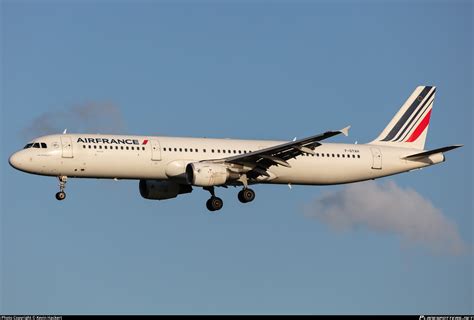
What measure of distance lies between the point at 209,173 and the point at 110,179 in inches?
249

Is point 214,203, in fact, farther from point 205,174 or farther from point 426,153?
point 426,153

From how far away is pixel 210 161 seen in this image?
7638 cm

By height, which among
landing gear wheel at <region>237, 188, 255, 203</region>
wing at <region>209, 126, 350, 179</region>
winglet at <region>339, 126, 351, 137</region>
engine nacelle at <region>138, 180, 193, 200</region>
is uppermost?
engine nacelle at <region>138, 180, 193, 200</region>

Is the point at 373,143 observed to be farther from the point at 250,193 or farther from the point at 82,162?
the point at 82,162

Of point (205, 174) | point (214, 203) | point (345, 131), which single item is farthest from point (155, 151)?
point (345, 131)

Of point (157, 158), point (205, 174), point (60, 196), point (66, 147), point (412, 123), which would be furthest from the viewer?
point (412, 123)

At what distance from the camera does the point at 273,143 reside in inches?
3182

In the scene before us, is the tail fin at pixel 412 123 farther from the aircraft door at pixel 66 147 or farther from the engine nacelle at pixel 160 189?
the aircraft door at pixel 66 147

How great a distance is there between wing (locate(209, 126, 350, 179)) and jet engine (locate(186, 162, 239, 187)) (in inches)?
43.5

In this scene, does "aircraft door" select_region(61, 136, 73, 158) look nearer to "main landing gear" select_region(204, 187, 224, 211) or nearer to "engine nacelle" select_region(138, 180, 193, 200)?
"engine nacelle" select_region(138, 180, 193, 200)

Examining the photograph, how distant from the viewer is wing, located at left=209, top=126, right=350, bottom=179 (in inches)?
2955

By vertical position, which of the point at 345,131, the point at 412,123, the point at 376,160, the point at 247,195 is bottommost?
the point at 345,131

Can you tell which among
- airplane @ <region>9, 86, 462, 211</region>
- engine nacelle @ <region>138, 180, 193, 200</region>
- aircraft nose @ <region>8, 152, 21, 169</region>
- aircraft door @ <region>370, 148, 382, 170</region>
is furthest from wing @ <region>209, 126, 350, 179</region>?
aircraft nose @ <region>8, 152, 21, 169</region>

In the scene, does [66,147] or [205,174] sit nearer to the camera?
[66,147]
